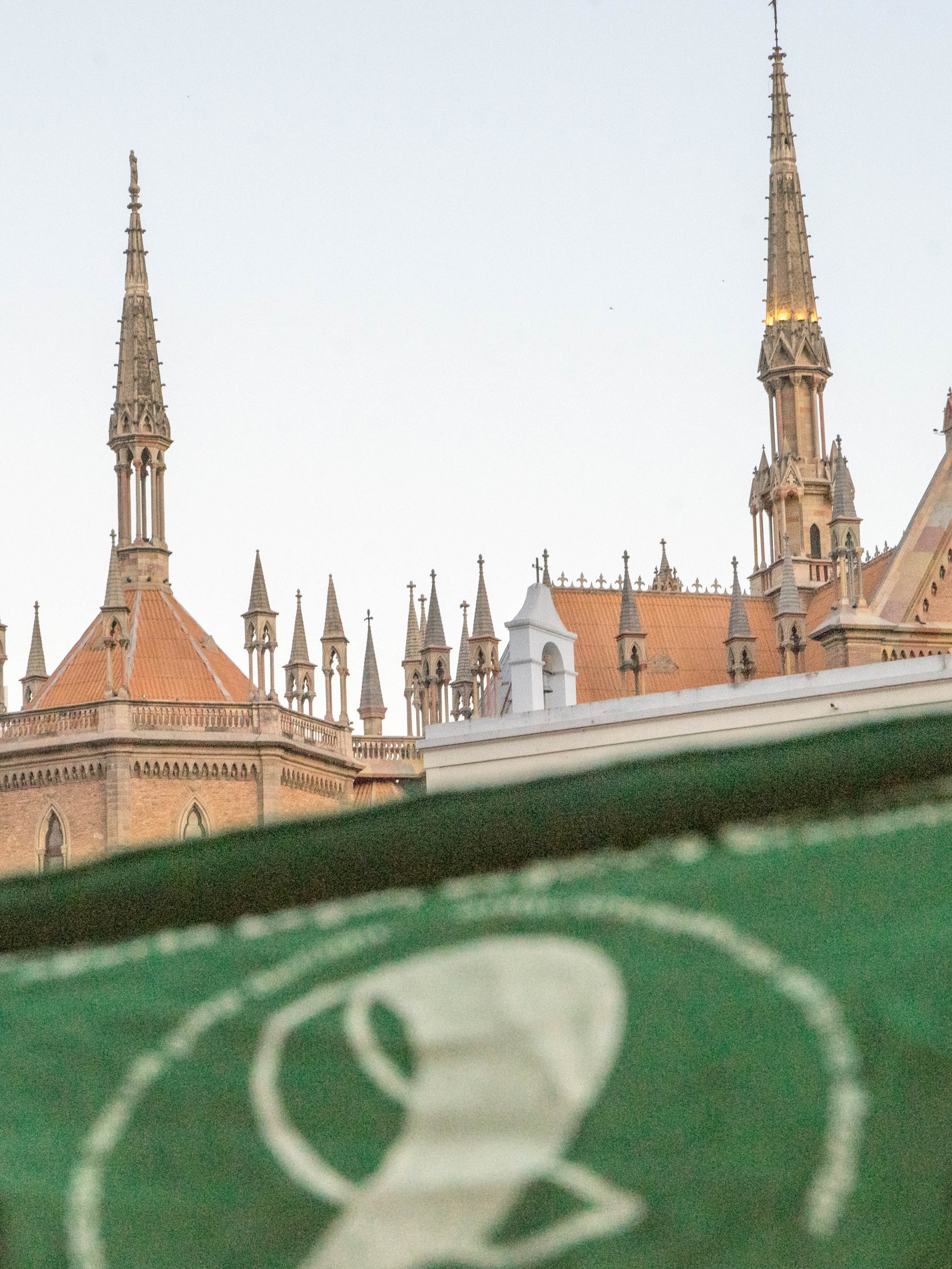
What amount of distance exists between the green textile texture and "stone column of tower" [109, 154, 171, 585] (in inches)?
2065

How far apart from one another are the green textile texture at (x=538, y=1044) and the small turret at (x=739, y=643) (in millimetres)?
46123

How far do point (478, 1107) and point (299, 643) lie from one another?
51.9 metres

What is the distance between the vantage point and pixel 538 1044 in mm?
2043

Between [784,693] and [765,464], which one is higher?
[765,464]

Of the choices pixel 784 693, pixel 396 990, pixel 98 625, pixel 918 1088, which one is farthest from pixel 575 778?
pixel 98 625

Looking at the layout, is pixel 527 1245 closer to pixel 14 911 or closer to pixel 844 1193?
pixel 844 1193

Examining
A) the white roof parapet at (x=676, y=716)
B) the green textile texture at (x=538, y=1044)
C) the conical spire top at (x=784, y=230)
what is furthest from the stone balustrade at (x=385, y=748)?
the green textile texture at (x=538, y=1044)

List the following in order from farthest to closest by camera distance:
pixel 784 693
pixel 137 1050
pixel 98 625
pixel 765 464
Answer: pixel 765 464
pixel 98 625
pixel 784 693
pixel 137 1050

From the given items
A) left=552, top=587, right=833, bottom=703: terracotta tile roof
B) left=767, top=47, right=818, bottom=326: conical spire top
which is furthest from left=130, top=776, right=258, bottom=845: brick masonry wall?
left=767, top=47, right=818, bottom=326: conical spire top

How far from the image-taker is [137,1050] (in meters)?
2.14

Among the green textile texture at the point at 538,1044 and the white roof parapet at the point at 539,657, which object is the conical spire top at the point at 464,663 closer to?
the white roof parapet at the point at 539,657

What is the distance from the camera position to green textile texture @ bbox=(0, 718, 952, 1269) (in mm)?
2010

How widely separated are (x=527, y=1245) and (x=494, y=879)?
360 mm

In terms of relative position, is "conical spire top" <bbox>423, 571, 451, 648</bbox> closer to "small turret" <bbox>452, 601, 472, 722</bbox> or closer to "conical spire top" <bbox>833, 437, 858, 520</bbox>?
"small turret" <bbox>452, 601, 472, 722</bbox>
